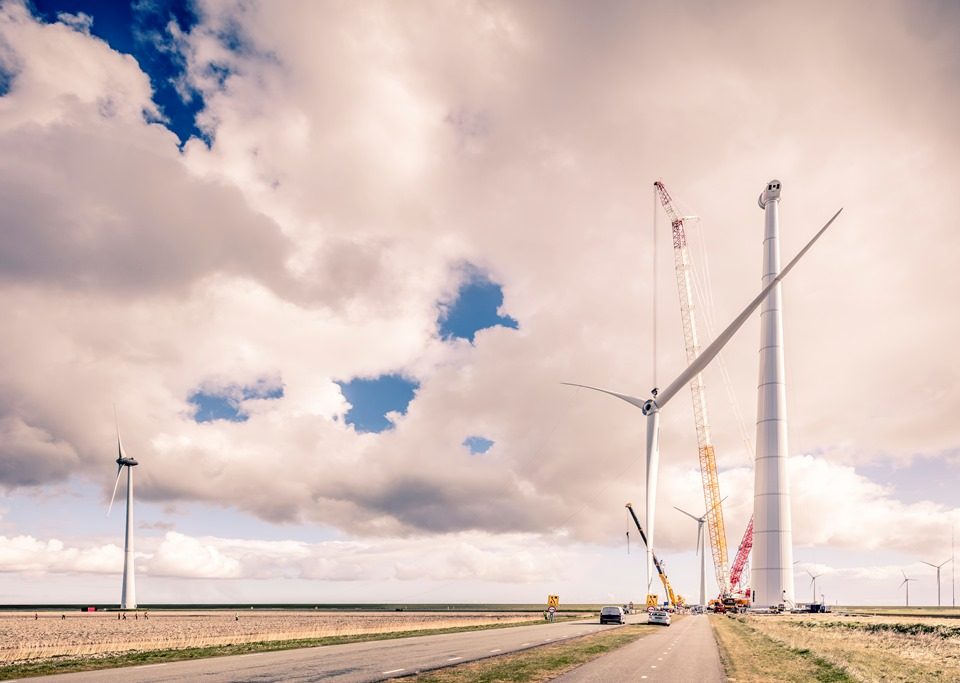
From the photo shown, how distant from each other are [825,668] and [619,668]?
9.21 metres

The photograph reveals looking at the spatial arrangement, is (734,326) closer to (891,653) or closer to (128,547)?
(891,653)

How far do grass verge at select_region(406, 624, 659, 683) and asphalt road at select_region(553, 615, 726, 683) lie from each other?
2.73 feet

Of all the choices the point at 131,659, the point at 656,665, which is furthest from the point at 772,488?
the point at 131,659

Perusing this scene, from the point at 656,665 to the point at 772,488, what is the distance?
7219cm

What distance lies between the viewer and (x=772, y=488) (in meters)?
96.6

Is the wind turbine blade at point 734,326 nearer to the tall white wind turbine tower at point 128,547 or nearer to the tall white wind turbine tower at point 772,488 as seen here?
the tall white wind turbine tower at point 772,488

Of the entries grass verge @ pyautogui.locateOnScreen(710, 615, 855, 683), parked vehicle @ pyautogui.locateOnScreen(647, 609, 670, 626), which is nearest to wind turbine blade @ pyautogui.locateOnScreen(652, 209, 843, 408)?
parked vehicle @ pyautogui.locateOnScreen(647, 609, 670, 626)

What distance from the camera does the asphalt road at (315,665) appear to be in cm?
2577

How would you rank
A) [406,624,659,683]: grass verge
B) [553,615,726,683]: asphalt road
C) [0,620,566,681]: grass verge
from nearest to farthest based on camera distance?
1. [406,624,659,683]: grass verge
2. [553,615,726,683]: asphalt road
3. [0,620,566,681]: grass verge

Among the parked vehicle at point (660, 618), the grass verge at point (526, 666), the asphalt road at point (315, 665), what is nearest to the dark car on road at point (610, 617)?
the parked vehicle at point (660, 618)

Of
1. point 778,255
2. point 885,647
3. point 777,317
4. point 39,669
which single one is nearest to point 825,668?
point 885,647

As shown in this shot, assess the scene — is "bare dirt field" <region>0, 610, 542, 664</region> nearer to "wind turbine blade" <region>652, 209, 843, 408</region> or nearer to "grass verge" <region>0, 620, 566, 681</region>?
"grass verge" <region>0, 620, 566, 681</region>

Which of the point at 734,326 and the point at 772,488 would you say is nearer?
the point at 734,326

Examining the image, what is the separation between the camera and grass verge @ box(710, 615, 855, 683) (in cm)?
2759
